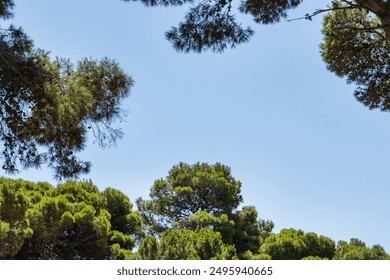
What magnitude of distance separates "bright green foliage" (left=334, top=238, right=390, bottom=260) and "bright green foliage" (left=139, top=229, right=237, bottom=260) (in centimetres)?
667

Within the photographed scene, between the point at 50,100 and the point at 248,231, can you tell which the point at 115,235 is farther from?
the point at 50,100

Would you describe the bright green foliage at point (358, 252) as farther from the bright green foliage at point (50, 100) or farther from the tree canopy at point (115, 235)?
the bright green foliage at point (50, 100)

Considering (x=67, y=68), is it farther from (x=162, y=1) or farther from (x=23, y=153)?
(x=162, y=1)

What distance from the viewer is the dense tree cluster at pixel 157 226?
1395 cm

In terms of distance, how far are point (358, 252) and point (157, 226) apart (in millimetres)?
9700

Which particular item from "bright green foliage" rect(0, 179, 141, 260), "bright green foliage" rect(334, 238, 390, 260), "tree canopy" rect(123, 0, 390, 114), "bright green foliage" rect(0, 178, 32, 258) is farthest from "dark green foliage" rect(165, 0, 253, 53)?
"bright green foliage" rect(334, 238, 390, 260)

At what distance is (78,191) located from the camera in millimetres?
20219

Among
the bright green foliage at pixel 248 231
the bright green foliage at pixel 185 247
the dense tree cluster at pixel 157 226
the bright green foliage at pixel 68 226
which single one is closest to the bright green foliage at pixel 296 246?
the dense tree cluster at pixel 157 226

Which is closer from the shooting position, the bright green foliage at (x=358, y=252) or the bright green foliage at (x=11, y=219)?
the bright green foliage at (x=11, y=219)

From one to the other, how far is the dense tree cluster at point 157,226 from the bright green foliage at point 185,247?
0.09ft

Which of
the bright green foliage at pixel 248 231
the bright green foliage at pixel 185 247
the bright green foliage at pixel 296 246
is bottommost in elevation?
the bright green foliage at pixel 185 247

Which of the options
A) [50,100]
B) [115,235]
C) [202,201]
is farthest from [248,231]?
[50,100]

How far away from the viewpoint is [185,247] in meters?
13.7
